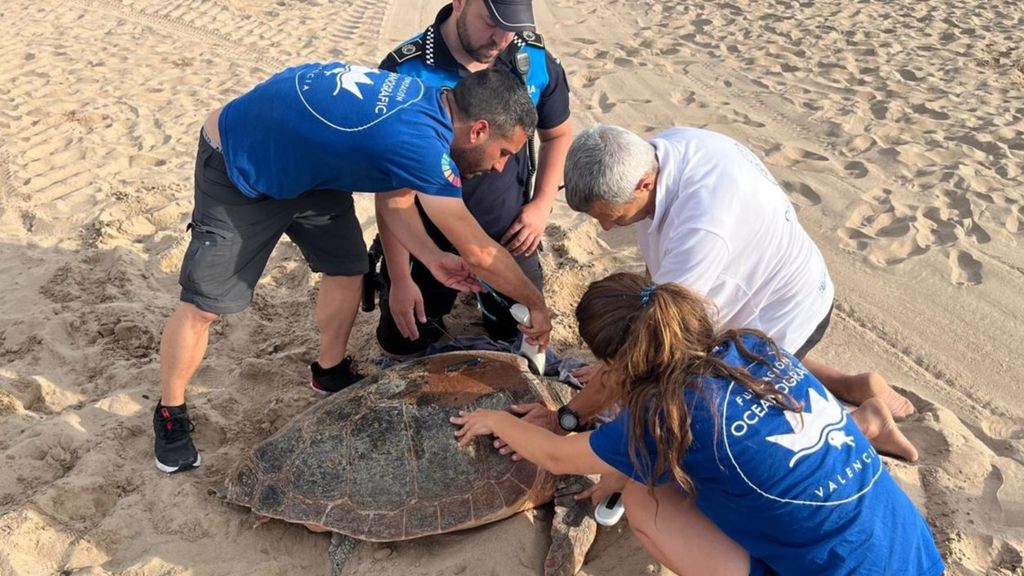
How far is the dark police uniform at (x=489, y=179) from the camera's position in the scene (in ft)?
9.56

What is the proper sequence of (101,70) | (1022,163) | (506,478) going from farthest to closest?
(101,70)
(1022,163)
(506,478)

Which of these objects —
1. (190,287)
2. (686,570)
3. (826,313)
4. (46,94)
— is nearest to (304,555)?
(190,287)

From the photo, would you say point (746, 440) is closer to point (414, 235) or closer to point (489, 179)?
point (414, 235)

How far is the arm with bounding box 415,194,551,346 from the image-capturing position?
243cm

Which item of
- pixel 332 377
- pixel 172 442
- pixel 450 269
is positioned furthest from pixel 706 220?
pixel 172 442

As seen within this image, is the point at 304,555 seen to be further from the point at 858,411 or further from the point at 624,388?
the point at 858,411

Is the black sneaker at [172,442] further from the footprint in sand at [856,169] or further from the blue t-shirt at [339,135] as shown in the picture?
the footprint in sand at [856,169]

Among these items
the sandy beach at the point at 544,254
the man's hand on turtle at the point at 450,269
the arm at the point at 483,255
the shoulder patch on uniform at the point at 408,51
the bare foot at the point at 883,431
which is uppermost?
the shoulder patch on uniform at the point at 408,51

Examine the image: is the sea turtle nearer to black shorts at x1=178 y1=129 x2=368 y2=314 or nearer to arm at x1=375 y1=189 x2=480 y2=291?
arm at x1=375 y1=189 x2=480 y2=291

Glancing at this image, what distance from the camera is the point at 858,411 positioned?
279cm

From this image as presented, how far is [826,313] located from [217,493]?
2.34 meters

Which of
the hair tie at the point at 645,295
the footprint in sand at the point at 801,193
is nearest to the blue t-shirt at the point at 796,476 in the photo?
the hair tie at the point at 645,295

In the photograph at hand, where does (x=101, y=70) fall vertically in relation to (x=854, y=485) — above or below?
below

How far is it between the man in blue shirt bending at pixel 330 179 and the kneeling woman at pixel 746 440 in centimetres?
75
